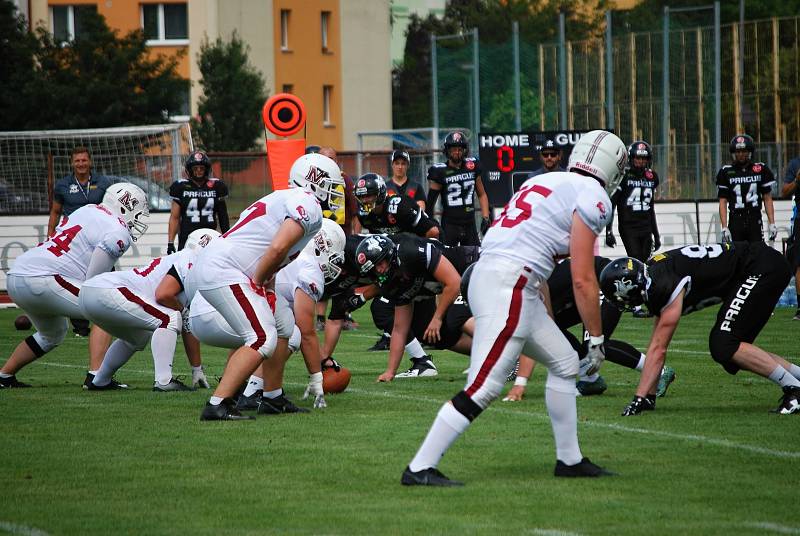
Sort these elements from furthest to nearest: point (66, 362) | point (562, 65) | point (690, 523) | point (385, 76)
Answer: point (385, 76) → point (562, 65) → point (66, 362) → point (690, 523)

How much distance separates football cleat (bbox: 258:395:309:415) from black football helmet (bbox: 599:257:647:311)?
2.23m

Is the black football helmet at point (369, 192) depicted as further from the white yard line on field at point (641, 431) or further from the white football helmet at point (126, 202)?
the white yard line on field at point (641, 431)

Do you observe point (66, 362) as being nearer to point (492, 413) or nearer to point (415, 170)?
point (492, 413)

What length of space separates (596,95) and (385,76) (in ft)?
60.9

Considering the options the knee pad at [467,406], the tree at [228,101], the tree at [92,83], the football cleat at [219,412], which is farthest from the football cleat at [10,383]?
the tree at [228,101]

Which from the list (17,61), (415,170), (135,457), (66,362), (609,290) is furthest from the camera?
(17,61)

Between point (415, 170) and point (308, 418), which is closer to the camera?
point (308, 418)

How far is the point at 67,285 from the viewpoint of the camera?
10.3 meters

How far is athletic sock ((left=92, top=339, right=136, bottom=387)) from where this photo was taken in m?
10.2

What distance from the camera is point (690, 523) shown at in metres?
5.43

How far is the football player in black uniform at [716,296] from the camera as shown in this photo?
8250mm

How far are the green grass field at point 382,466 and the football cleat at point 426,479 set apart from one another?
72mm

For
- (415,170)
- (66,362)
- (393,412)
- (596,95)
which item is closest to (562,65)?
(596,95)

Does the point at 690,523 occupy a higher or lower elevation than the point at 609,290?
lower
